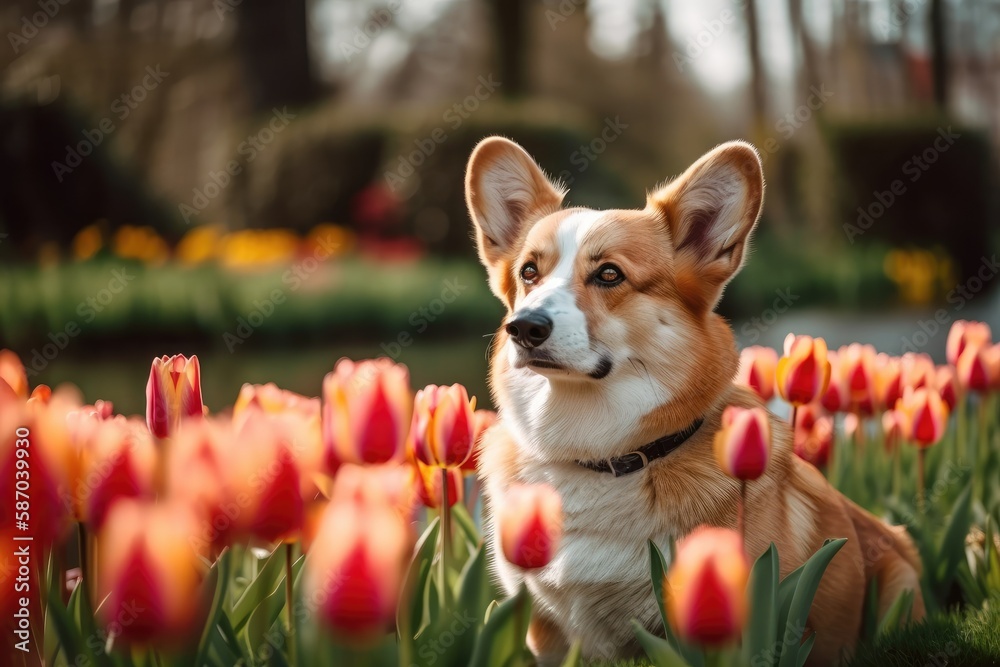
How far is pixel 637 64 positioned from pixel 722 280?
537 inches

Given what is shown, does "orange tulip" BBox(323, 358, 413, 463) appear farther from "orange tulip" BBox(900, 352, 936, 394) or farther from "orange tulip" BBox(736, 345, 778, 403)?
"orange tulip" BBox(900, 352, 936, 394)

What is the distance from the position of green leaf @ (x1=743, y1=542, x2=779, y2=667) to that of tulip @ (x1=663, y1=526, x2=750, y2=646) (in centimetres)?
38

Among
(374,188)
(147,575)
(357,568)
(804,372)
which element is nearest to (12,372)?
(147,575)

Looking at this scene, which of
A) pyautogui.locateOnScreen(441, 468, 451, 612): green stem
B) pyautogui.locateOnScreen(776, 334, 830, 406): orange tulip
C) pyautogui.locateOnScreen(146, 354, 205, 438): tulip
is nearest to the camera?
pyautogui.locateOnScreen(146, 354, 205, 438): tulip

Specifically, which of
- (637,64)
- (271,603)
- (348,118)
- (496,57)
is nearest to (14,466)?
(271,603)

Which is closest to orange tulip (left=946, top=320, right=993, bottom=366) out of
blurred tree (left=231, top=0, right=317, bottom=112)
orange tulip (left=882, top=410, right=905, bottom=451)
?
orange tulip (left=882, top=410, right=905, bottom=451)

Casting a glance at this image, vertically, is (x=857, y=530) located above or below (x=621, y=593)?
below

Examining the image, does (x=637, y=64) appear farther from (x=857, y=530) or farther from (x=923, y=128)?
(x=857, y=530)

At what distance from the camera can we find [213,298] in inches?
293

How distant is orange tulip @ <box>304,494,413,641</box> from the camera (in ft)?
3.20

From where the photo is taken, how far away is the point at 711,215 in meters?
2.35

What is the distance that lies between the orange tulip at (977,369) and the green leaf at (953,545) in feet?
1.88

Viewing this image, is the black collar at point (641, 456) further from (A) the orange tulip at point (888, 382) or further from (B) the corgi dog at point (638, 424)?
(A) the orange tulip at point (888, 382)

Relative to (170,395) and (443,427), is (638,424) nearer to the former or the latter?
(443,427)
